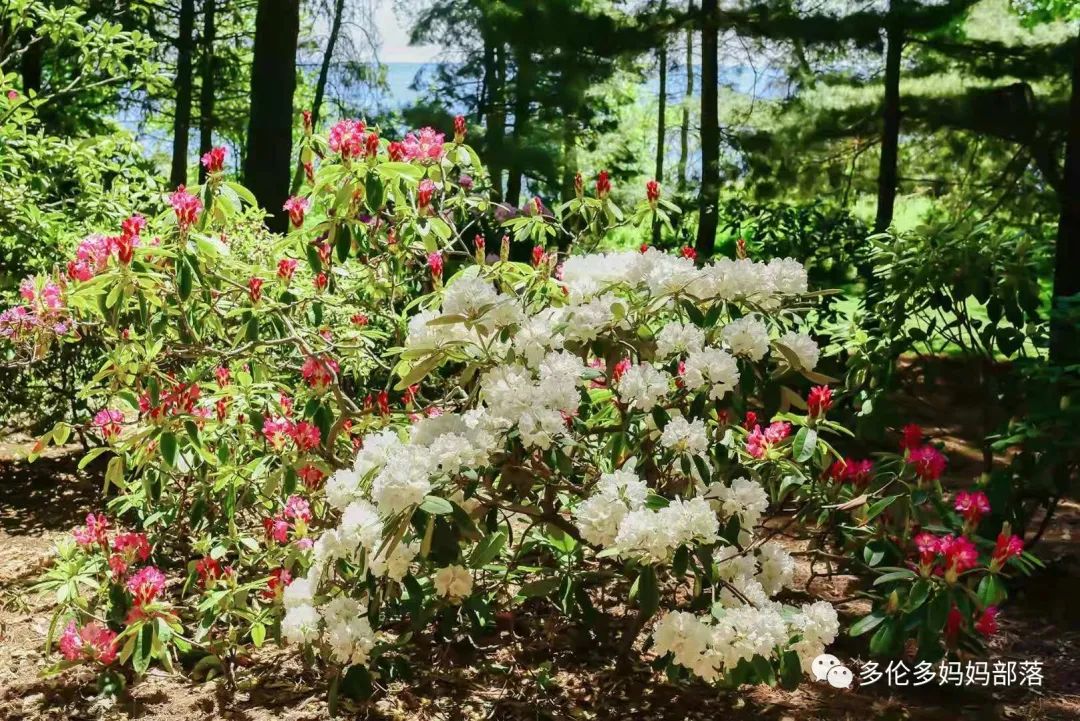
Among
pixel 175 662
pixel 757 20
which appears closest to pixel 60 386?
pixel 175 662

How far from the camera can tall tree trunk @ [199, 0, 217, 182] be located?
1038 cm

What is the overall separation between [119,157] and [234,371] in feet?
8.40

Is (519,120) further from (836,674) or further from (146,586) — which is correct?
(146,586)

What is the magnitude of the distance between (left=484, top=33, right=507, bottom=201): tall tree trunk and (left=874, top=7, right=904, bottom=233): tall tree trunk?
3119 millimetres

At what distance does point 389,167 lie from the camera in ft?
8.97

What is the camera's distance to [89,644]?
2.71 m

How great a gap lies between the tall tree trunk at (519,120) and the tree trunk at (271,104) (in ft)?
10.1

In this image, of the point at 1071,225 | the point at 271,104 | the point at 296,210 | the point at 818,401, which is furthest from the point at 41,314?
the point at 1071,225

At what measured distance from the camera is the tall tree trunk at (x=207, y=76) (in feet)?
34.1

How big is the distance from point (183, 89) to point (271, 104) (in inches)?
156

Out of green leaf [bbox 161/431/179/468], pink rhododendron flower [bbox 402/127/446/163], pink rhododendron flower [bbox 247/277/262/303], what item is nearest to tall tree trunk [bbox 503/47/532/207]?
pink rhododendron flower [bbox 402/127/446/163]

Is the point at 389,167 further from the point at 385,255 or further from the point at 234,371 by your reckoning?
the point at 234,371

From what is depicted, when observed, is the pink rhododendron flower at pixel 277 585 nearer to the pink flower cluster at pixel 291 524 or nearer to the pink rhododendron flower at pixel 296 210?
the pink flower cluster at pixel 291 524

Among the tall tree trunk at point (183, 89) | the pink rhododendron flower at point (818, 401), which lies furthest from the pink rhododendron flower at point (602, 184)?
the tall tree trunk at point (183, 89)
